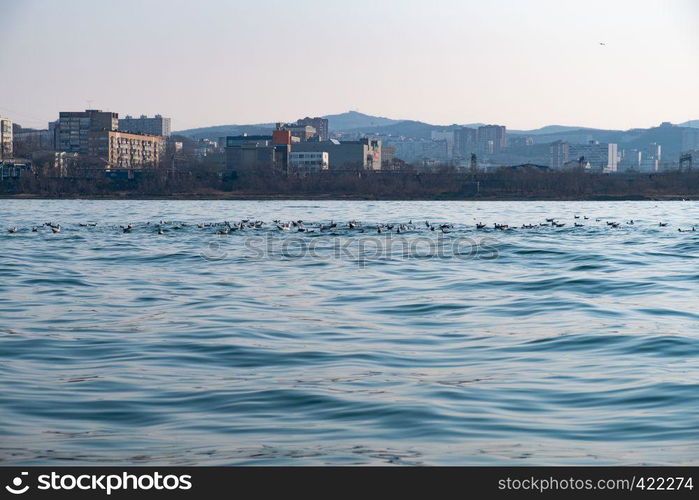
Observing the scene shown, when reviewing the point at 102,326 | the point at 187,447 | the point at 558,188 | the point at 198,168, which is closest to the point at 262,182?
the point at 198,168

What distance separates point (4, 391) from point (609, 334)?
7834 millimetres

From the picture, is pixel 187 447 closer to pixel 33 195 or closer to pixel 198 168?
pixel 33 195

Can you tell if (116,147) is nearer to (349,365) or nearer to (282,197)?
(282,197)

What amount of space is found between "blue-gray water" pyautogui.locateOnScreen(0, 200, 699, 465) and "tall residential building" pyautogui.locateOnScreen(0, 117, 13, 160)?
12876 cm

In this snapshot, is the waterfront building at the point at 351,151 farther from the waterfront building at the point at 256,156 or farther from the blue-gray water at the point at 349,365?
the blue-gray water at the point at 349,365

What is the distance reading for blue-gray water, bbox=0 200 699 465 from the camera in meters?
8.52
